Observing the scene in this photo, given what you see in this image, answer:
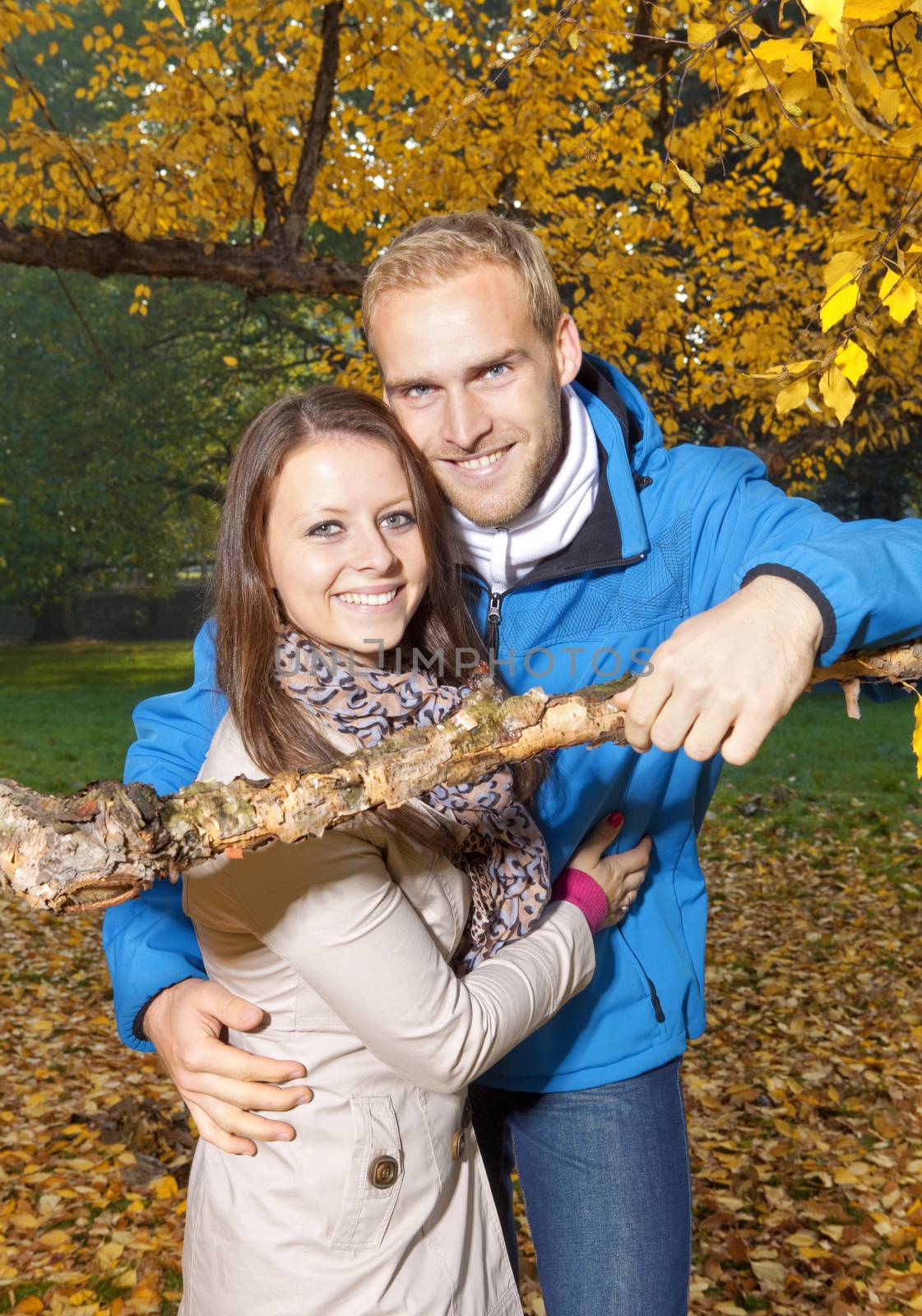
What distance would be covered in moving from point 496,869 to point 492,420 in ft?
2.69

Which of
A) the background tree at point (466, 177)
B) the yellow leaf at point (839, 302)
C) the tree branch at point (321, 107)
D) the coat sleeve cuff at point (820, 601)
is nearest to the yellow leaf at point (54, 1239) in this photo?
the background tree at point (466, 177)

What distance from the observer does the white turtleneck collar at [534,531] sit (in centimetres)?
212

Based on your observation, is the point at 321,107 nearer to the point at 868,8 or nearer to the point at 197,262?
the point at 197,262

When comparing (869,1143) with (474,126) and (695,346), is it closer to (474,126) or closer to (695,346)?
(695,346)

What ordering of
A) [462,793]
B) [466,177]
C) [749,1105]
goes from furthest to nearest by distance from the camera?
[466,177] < [749,1105] < [462,793]

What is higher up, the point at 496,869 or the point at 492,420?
the point at 492,420

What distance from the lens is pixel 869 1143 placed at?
453 cm

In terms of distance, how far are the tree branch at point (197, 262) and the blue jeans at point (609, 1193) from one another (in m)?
4.72

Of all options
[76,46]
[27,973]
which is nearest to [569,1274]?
[27,973]

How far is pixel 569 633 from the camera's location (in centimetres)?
213

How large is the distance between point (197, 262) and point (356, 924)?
5.20 meters

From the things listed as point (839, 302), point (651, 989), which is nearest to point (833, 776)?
point (651, 989)

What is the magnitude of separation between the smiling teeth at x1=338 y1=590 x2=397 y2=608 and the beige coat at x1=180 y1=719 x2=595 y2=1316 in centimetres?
28

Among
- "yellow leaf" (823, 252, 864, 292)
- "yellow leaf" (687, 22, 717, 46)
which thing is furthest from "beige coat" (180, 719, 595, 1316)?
"yellow leaf" (687, 22, 717, 46)
